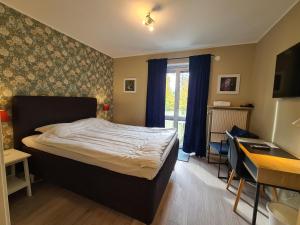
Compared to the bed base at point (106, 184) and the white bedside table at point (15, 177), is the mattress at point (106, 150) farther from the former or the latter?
the white bedside table at point (15, 177)

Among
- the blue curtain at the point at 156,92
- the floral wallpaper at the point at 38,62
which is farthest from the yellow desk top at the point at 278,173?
the floral wallpaper at the point at 38,62

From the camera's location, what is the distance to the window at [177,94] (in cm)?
371

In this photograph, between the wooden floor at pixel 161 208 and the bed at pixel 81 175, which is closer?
the bed at pixel 81 175

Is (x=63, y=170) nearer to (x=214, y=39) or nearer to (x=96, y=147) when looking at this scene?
(x=96, y=147)

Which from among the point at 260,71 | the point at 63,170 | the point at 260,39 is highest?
the point at 260,39

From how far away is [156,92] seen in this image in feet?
12.5

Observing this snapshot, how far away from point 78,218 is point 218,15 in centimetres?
324

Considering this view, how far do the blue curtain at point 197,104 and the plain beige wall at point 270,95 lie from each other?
953 mm

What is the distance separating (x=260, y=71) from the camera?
8.88 ft

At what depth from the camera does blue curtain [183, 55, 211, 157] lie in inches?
131

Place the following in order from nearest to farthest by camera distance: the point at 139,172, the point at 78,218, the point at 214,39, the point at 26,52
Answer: the point at 139,172 < the point at 78,218 < the point at 26,52 < the point at 214,39

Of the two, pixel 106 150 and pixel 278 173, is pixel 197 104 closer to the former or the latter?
pixel 278 173

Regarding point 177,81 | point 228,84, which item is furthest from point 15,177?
point 228,84

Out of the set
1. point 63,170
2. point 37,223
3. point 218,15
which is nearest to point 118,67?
point 218,15
